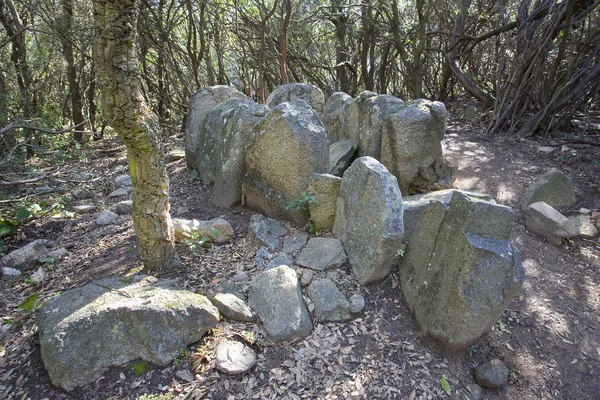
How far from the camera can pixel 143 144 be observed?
7.48 ft

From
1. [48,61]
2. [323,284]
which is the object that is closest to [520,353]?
[323,284]

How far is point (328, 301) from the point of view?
8.32 feet

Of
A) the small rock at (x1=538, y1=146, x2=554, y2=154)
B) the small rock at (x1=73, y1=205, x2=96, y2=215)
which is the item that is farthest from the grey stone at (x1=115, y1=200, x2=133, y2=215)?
the small rock at (x1=538, y1=146, x2=554, y2=154)

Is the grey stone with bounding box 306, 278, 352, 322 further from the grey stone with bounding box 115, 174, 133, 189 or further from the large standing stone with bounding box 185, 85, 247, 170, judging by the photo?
the grey stone with bounding box 115, 174, 133, 189

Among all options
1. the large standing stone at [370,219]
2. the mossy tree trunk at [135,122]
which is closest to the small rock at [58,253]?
the mossy tree trunk at [135,122]

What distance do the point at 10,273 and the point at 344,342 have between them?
8.78 feet

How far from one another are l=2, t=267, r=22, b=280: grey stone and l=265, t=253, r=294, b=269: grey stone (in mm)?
2000

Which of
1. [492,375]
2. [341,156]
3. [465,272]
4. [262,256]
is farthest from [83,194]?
[492,375]

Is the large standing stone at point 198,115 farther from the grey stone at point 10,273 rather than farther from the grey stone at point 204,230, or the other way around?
the grey stone at point 10,273

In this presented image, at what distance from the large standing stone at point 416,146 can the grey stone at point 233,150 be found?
1.33 m

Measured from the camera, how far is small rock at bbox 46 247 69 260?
3.17 metres

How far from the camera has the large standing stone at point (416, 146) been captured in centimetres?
360

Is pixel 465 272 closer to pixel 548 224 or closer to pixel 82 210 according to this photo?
pixel 548 224

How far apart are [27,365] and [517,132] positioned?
6.25 m
